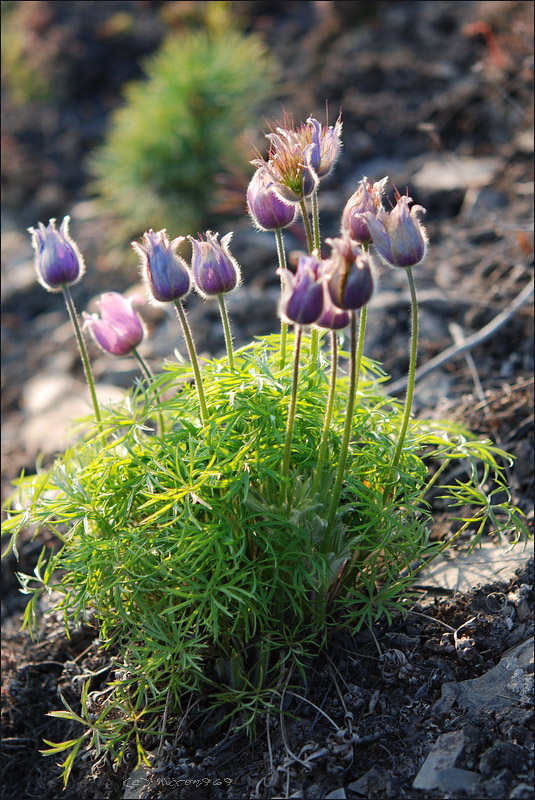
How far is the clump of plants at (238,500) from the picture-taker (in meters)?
1.74

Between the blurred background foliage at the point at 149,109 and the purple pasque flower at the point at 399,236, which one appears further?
the blurred background foliage at the point at 149,109

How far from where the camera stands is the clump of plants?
1.74m

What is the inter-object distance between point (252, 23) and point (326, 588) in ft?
21.1

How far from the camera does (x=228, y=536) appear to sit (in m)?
1.75

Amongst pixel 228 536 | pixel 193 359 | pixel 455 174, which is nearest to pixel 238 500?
pixel 228 536

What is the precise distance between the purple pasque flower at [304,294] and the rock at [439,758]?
997 mm

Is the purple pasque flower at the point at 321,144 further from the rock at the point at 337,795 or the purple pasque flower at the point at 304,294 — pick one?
the rock at the point at 337,795

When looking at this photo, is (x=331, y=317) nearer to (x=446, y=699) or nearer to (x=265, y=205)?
(x=265, y=205)

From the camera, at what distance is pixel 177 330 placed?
13.8ft

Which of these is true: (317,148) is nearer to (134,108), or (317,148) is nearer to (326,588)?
(326,588)

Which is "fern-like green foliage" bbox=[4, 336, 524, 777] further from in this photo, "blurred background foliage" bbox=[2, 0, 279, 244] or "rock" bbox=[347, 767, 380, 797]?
"blurred background foliage" bbox=[2, 0, 279, 244]

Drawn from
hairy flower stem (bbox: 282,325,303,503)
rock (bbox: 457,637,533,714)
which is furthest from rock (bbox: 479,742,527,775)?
hairy flower stem (bbox: 282,325,303,503)

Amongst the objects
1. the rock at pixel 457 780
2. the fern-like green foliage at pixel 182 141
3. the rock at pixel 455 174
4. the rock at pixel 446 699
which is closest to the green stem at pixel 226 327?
the rock at pixel 446 699

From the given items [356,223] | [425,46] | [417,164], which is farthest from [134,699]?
[425,46]
